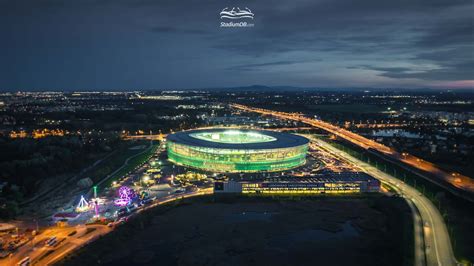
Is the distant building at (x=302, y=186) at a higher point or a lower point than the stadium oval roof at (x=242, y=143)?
lower

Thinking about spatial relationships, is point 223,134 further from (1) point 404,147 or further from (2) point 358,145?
(1) point 404,147

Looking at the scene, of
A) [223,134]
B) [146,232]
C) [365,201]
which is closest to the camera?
[146,232]

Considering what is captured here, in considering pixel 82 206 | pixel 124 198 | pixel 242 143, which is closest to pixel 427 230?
pixel 124 198

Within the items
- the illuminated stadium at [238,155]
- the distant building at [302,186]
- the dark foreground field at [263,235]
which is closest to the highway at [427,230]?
the dark foreground field at [263,235]

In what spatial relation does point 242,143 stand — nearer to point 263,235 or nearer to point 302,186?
point 302,186

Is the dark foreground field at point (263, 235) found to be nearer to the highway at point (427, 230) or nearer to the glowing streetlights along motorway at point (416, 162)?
the highway at point (427, 230)

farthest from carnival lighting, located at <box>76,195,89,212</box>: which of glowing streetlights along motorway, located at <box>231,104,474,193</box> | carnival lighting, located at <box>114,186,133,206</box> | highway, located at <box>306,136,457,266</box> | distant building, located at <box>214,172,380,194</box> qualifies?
glowing streetlights along motorway, located at <box>231,104,474,193</box>

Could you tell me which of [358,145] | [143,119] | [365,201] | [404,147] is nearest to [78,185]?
[365,201]
